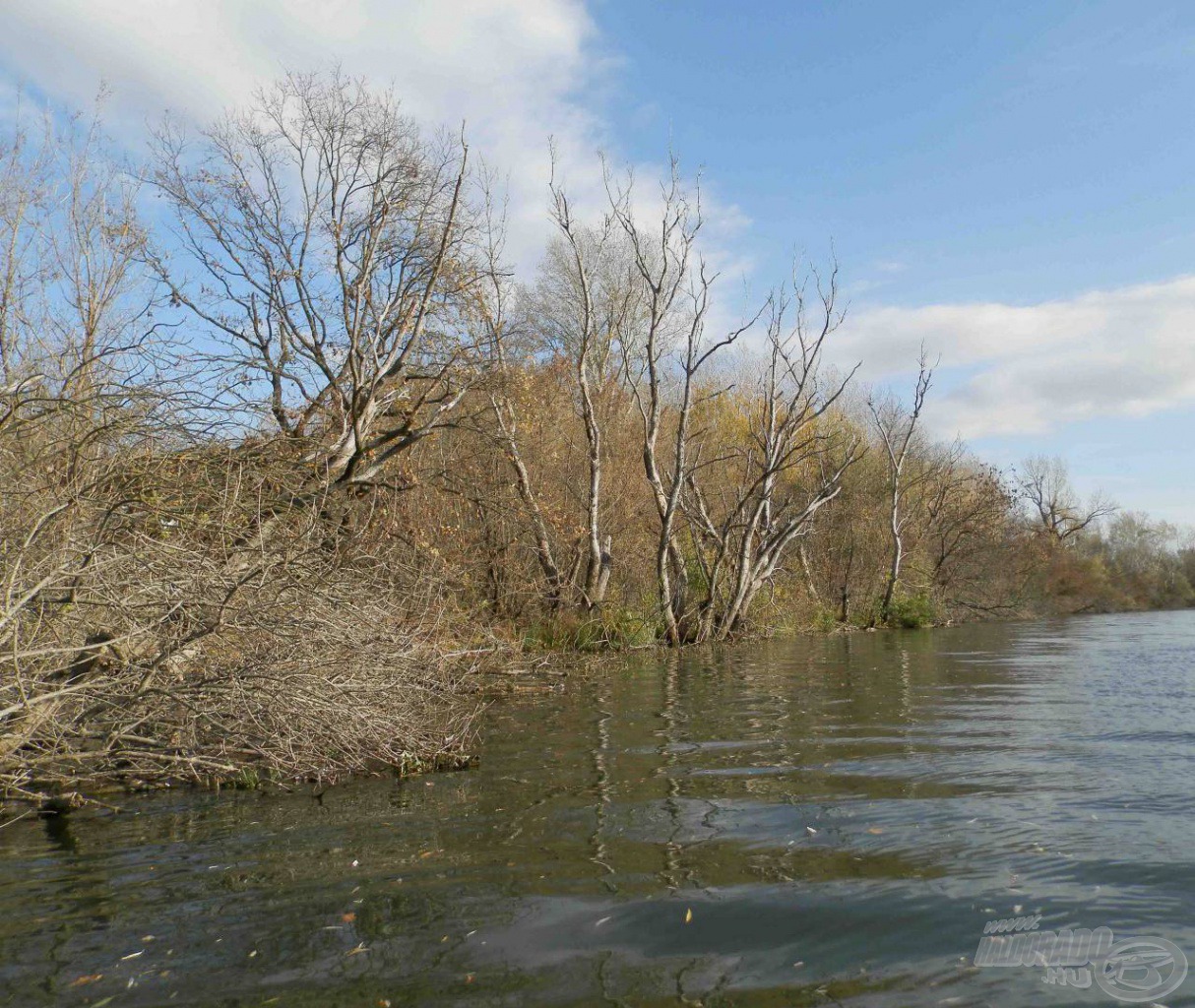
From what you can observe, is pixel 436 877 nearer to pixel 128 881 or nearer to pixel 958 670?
pixel 128 881

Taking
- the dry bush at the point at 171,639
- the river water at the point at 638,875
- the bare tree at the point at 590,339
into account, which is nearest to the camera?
the river water at the point at 638,875

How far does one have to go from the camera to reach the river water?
12.9 feet

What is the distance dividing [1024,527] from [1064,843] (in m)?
42.2

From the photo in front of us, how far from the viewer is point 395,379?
55.8ft

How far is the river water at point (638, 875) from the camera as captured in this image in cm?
392

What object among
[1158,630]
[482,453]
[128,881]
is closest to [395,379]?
[482,453]

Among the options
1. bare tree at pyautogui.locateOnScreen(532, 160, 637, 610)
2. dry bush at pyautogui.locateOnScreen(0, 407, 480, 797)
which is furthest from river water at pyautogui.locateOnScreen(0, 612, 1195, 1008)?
bare tree at pyautogui.locateOnScreen(532, 160, 637, 610)

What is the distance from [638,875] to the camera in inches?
201

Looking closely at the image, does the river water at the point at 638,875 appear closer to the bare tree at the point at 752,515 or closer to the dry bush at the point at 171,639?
the dry bush at the point at 171,639

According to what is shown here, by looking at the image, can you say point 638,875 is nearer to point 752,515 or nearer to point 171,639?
point 171,639

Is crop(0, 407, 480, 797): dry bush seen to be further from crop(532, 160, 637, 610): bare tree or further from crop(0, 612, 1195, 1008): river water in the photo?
crop(532, 160, 637, 610): bare tree

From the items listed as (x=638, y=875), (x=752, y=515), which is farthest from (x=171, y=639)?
(x=752, y=515)

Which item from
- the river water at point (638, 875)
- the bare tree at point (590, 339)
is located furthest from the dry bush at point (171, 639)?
the bare tree at point (590, 339)

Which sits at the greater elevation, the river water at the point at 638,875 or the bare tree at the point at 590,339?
the bare tree at the point at 590,339
